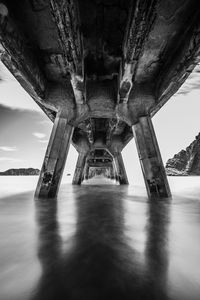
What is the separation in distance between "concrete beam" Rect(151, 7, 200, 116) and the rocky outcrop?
5498 cm

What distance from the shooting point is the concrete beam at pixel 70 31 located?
2473 mm

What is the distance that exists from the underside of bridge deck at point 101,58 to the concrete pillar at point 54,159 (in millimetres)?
31

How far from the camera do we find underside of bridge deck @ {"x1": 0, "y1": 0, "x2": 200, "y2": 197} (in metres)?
3.03

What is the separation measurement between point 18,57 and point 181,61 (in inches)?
142

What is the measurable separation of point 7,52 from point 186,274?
4.41 m

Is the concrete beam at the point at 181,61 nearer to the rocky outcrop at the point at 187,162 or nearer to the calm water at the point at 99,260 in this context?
the calm water at the point at 99,260

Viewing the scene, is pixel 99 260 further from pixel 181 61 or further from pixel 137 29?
pixel 181 61

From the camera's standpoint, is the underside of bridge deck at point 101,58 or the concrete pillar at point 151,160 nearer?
the underside of bridge deck at point 101,58

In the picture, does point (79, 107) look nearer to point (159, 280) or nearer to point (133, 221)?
point (133, 221)

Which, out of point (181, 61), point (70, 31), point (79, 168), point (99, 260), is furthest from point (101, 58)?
point (79, 168)

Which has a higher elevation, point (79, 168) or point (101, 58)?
point (101, 58)

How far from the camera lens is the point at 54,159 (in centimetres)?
549

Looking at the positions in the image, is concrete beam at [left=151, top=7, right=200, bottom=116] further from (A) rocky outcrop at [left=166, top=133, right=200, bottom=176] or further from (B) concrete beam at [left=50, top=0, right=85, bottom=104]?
(A) rocky outcrop at [left=166, top=133, right=200, bottom=176]

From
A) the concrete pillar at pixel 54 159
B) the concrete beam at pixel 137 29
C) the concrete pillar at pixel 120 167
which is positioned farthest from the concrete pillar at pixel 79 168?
the concrete beam at pixel 137 29
